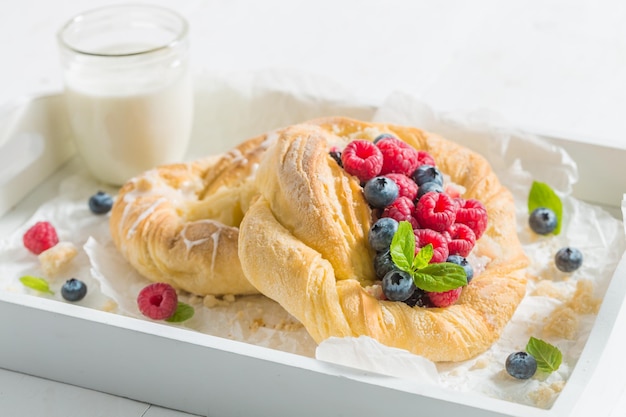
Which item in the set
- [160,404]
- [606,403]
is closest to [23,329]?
[160,404]

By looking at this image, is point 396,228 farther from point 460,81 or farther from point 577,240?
point 460,81

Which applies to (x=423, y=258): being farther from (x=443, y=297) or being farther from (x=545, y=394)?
(x=545, y=394)

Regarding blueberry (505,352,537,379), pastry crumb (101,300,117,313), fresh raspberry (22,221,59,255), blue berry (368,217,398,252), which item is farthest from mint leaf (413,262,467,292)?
fresh raspberry (22,221,59,255)

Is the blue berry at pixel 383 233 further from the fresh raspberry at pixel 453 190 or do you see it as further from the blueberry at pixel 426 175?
the fresh raspberry at pixel 453 190

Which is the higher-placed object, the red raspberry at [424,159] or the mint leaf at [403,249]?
the red raspberry at [424,159]

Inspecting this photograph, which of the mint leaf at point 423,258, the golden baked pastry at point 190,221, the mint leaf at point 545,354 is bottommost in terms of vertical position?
the golden baked pastry at point 190,221

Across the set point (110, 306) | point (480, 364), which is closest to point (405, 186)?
point (480, 364)

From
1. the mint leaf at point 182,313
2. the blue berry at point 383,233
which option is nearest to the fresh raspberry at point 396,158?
the blue berry at point 383,233
